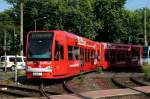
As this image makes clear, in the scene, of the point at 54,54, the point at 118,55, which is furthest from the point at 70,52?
the point at 118,55

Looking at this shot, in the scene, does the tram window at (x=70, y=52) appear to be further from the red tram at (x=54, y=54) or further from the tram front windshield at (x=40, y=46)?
the tram front windshield at (x=40, y=46)

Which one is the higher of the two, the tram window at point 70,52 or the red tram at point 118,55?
the tram window at point 70,52

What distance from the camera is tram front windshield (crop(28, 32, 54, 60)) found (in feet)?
88.1

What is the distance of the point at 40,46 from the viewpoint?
27016 mm

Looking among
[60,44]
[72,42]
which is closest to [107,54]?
[72,42]

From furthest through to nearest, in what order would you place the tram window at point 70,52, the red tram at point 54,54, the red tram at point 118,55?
the red tram at point 118,55 < the tram window at point 70,52 < the red tram at point 54,54

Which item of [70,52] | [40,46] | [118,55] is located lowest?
[118,55]

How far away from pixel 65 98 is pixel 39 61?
10044mm

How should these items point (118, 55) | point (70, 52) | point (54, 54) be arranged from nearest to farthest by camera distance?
point (54, 54) < point (70, 52) < point (118, 55)

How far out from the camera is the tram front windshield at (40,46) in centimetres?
2686

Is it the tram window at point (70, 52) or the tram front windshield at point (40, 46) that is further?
the tram window at point (70, 52)

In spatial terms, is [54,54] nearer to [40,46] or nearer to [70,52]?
[40,46]

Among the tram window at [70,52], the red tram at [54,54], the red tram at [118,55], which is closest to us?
the red tram at [54,54]

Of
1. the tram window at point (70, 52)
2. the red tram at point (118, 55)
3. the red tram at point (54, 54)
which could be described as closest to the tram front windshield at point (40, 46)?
the red tram at point (54, 54)
